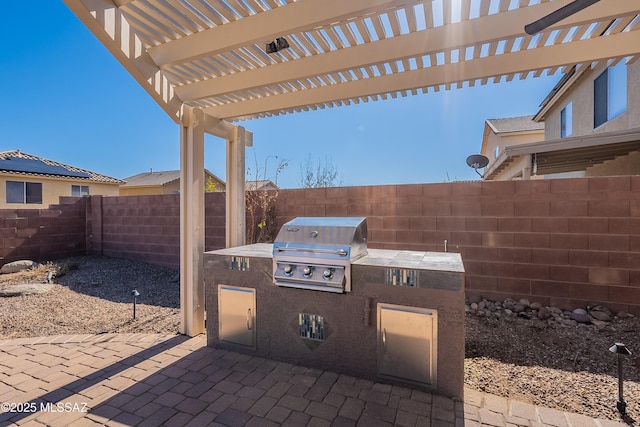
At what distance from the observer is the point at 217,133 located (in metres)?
3.84

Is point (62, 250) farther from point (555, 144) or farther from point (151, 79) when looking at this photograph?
point (555, 144)

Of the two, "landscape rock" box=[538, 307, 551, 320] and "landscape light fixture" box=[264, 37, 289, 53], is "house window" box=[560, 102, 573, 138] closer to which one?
"landscape rock" box=[538, 307, 551, 320]

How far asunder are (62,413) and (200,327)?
4.78 ft

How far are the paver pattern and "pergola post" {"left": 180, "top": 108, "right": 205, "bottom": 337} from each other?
507 mm

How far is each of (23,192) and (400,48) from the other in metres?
17.3

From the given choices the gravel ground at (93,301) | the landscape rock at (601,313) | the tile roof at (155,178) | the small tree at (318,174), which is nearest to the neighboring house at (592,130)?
the landscape rock at (601,313)

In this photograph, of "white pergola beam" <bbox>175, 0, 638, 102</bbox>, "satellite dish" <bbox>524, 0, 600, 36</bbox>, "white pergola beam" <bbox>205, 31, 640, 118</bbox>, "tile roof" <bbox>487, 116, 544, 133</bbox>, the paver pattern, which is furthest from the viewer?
"tile roof" <bbox>487, 116, 544, 133</bbox>

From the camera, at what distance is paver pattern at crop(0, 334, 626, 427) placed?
2.07m

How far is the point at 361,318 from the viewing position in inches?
97.3

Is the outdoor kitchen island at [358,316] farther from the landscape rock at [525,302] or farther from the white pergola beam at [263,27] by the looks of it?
the landscape rock at [525,302]

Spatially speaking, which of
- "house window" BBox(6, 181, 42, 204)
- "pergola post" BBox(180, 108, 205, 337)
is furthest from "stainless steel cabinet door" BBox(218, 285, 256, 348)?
"house window" BBox(6, 181, 42, 204)

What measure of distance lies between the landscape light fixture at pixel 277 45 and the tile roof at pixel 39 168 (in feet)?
51.6

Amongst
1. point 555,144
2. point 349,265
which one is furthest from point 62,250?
point 555,144

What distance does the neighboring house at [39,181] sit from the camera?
13.0 metres
